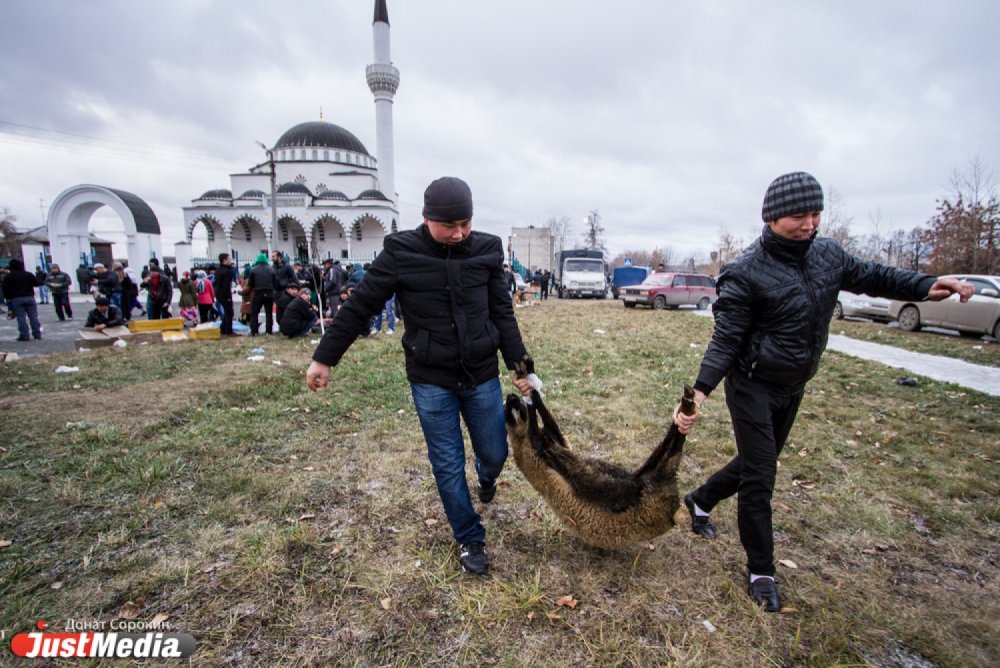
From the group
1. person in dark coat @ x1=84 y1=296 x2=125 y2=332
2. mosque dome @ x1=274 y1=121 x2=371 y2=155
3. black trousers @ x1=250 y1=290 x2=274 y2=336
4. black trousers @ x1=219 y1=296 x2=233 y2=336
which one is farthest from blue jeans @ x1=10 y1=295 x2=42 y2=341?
mosque dome @ x1=274 y1=121 x2=371 y2=155

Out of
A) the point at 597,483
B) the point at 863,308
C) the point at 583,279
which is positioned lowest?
the point at 597,483

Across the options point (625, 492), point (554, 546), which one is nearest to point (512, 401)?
point (625, 492)

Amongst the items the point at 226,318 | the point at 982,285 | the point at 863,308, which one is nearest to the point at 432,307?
the point at 226,318

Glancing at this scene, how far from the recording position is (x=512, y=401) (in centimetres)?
262

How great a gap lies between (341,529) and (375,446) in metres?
1.27

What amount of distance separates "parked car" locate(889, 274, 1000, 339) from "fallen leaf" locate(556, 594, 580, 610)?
11252mm

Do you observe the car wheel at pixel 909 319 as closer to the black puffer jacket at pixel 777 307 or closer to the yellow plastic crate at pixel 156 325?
the black puffer jacket at pixel 777 307

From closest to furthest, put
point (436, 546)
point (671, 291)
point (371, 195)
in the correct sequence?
point (436, 546) < point (671, 291) < point (371, 195)

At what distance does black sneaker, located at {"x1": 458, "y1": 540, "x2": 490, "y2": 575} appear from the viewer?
2.48m

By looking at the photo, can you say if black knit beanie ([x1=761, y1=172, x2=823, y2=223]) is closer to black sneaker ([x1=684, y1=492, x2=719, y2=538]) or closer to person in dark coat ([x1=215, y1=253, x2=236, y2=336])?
black sneaker ([x1=684, y1=492, x2=719, y2=538])

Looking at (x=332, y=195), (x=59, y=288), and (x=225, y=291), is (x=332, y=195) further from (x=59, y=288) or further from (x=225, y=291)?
(x=225, y=291)

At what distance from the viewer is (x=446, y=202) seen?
7.22 feet

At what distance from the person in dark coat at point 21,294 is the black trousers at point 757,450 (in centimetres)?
1327

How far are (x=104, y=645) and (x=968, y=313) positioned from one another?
16.1 metres
